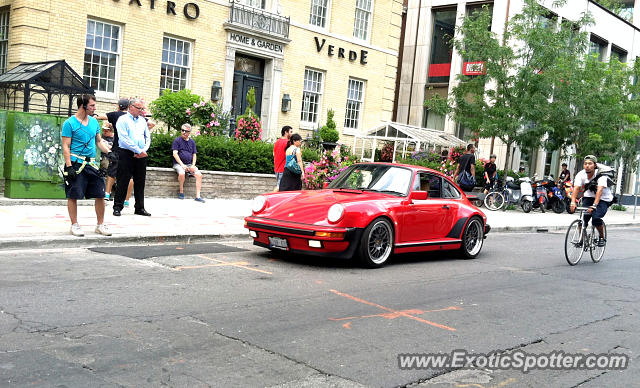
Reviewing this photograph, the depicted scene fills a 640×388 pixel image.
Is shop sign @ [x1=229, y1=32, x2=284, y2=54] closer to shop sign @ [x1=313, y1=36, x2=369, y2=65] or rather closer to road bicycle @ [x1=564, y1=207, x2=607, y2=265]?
shop sign @ [x1=313, y1=36, x2=369, y2=65]

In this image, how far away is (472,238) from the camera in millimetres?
10430

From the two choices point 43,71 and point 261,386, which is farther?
point 43,71

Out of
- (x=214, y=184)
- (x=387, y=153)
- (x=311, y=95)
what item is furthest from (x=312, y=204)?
(x=387, y=153)

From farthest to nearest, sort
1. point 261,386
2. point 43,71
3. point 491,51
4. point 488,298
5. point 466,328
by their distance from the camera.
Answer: point 491,51
point 43,71
point 488,298
point 466,328
point 261,386

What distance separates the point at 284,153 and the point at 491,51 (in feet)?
41.6

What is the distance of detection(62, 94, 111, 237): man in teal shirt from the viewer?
8438 mm

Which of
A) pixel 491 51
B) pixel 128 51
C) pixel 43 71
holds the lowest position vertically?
pixel 43 71

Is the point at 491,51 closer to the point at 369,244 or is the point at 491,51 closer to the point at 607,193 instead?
the point at 607,193

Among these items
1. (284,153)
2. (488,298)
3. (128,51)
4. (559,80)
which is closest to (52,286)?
(488,298)

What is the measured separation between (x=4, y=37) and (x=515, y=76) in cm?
1665

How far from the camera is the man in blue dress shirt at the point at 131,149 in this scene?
419 inches

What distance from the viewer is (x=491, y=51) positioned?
893 inches

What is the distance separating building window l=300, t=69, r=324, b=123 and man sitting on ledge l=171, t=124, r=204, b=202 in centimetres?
960

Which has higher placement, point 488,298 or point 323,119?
point 323,119
